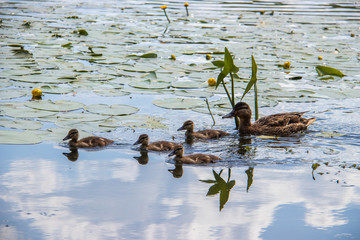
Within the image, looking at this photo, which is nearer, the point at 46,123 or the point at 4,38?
the point at 46,123

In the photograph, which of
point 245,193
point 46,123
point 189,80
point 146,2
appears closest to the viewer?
point 245,193

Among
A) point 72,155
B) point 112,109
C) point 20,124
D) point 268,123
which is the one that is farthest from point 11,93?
point 268,123

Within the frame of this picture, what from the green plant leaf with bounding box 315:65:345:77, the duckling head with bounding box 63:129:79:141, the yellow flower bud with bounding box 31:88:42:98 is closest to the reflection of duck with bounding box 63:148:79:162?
the duckling head with bounding box 63:129:79:141

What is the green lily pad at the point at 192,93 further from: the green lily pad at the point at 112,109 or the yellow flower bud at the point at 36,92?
the yellow flower bud at the point at 36,92

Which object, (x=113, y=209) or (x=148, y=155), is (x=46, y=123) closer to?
(x=148, y=155)

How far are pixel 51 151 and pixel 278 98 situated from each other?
13.4 ft

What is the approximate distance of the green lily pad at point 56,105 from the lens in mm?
7598

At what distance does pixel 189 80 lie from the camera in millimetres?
9633

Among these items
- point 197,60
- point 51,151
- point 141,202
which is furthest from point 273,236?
point 197,60

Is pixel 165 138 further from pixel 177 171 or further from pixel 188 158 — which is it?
pixel 177 171

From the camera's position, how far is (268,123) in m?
7.46

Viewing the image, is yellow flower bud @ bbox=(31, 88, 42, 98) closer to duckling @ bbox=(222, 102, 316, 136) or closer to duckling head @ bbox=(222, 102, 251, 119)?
duckling @ bbox=(222, 102, 316, 136)

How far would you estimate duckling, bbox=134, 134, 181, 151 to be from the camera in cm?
649

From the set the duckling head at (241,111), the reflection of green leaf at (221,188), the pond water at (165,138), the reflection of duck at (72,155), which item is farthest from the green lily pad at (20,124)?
the duckling head at (241,111)
